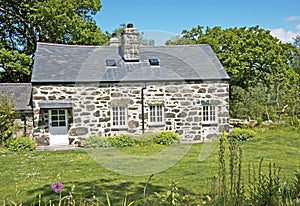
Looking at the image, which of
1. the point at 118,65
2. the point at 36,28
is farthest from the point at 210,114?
the point at 36,28

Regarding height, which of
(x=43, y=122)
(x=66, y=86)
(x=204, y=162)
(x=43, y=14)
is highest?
(x=43, y=14)

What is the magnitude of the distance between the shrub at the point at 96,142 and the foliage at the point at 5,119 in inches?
125

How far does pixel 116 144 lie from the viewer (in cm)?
1323

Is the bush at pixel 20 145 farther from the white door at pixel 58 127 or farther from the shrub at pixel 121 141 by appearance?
the shrub at pixel 121 141

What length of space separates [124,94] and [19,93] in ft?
16.9

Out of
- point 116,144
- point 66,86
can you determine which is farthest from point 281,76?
point 66,86

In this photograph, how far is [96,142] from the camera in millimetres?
13328

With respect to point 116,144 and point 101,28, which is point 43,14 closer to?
point 101,28

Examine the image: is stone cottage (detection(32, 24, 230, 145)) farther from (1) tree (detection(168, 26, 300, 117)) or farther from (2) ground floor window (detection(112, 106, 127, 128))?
(1) tree (detection(168, 26, 300, 117))

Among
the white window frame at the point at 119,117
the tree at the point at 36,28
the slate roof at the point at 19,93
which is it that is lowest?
the white window frame at the point at 119,117

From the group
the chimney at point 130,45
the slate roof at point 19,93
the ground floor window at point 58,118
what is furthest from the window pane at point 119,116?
the slate roof at point 19,93

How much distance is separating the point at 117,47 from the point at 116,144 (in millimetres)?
5406

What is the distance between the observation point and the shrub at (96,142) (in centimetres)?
1320

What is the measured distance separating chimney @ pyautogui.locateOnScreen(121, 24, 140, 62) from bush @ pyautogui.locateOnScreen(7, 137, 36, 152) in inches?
219
